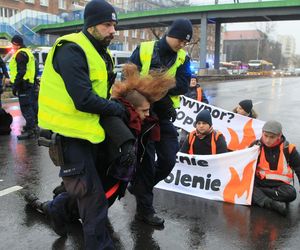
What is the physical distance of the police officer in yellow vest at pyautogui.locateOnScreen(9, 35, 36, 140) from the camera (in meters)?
7.53

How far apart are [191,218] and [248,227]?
0.56 meters

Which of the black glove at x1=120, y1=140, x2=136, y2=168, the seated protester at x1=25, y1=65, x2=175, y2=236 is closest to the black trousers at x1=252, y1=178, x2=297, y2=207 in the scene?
the seated protester at x1=25, y1=65, x2=175, y2=236

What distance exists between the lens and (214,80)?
3647 centimetres

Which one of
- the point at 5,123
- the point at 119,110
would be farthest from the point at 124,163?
the point at 5,123

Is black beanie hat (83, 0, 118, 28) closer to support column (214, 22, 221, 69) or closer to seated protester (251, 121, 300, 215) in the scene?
seated protester (251, 121, 300, 215)

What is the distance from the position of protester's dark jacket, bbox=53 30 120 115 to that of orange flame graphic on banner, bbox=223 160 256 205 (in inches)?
92.6

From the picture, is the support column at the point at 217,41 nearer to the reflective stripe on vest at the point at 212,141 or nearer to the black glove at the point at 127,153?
the reflective stripe on vest at the point at 212,141

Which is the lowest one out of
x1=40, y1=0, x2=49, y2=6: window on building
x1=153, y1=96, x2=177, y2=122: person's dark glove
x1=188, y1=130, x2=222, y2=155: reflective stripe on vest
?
x1=188, y1=130, x2=222, y2=155: reflective stripe on vest

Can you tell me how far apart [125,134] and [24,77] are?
17.7 ft

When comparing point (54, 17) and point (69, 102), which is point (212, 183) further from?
point (54, 17)

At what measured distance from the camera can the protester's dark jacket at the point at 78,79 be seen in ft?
8.50

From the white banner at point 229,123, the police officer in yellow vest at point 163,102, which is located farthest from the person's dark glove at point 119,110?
the white banner at point 229,123

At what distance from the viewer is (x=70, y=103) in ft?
8.87

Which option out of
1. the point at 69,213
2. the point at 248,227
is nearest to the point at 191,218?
the point at 248,227
